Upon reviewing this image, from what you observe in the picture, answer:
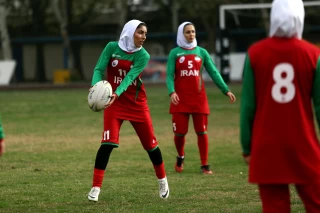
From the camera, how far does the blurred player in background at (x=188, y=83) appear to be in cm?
1201

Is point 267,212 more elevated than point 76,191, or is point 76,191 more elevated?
point 267,212

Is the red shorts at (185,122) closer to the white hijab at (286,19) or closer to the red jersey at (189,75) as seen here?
the red jersey at (189,75)

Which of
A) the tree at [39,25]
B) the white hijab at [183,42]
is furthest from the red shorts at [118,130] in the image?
the tree at [39,25]

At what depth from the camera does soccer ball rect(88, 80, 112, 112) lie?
8820mm

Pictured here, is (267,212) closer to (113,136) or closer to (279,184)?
(279,184)

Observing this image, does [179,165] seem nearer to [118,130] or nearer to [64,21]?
[118,130]

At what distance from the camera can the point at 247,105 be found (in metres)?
5.76

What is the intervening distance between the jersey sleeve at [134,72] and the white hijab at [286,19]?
11.2ft

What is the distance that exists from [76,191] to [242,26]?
46.4m

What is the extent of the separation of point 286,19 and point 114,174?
6700 mm

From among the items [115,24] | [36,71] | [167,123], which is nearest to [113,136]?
[167,123]

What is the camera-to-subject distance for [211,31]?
55.8 metres

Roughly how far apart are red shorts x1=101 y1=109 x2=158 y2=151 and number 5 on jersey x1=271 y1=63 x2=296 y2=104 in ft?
12.6

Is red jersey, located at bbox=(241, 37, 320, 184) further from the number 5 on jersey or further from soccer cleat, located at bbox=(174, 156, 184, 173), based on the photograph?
soccer cleat, located at bbox=(174, 156, 184, 173)
